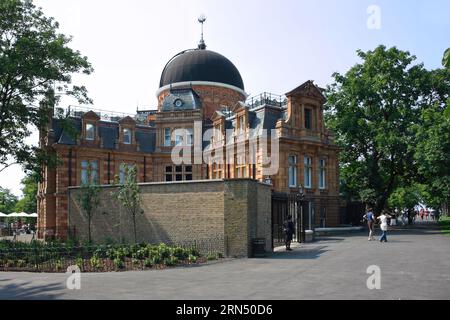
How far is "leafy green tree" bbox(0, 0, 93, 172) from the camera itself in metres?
27.8

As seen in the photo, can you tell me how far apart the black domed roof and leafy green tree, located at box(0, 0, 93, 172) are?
21.8 m

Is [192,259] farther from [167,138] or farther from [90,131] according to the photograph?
[167,138]

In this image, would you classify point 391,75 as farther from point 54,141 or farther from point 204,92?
point 54,141

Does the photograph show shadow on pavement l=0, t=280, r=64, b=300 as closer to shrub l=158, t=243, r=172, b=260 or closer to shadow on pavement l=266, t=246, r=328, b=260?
shrub l=158, t=243, r=172, b=260

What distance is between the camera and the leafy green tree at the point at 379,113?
42.6 m

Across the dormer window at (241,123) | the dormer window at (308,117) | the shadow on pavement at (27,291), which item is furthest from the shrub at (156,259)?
the dormer window at (308,117)

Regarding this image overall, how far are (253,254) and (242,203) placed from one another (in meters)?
2.44

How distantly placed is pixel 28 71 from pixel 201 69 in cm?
2645

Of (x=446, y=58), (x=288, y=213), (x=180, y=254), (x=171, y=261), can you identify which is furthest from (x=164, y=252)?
(x=446, y=58)

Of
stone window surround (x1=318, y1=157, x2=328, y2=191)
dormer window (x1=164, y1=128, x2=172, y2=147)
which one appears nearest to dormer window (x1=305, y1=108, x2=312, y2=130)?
stone window surround (x1=318, y1=157, x2=328, y2=191)

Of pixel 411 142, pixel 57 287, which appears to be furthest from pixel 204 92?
pixel 57 287

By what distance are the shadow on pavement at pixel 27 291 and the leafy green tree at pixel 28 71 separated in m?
15.7

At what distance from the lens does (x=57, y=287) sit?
13.8m

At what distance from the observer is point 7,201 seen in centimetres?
10125
